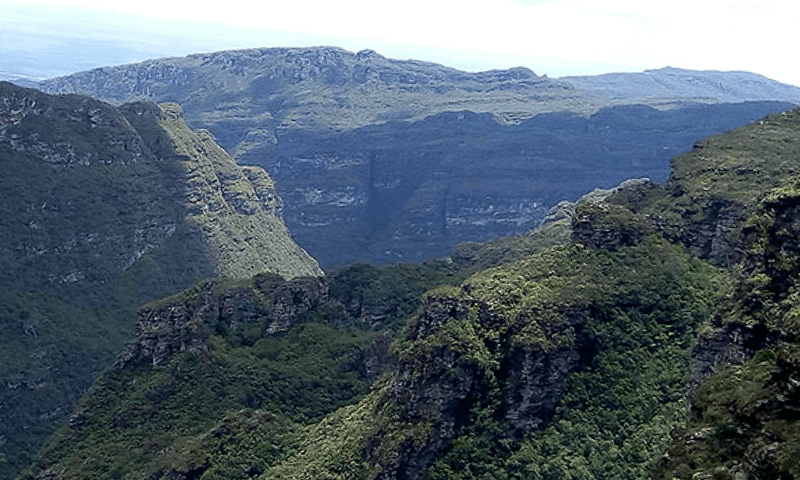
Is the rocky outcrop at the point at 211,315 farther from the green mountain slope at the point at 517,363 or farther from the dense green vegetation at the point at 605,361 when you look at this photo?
the dense green vegetation at the point at 605,361

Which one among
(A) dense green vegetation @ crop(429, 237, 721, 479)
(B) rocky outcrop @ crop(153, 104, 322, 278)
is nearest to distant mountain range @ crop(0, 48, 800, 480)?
(A) dense green vegetation @ crop(429, 237, 721, 479)

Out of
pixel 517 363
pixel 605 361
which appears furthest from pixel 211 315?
pixel 605 361

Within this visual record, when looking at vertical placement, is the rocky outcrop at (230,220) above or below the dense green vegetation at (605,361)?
below

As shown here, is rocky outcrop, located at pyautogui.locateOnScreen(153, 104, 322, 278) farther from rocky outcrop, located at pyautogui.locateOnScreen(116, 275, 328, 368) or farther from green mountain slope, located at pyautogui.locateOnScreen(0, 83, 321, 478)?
rocky outcrop, located at pyautogui.locateOnScreen(116, 275, 328, 368)

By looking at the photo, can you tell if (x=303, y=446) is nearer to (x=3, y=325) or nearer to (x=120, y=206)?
(x=3, y=325)

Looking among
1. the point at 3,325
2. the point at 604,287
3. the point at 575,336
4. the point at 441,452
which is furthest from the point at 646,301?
the point at 3,325

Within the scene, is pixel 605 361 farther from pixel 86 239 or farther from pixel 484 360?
pixel 86 239

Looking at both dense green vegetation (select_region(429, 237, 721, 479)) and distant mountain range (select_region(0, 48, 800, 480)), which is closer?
distant mountain range (select_region(0, 48, 800, 480))

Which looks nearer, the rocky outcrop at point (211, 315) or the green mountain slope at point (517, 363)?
the green mountain slope at point (517, 363)

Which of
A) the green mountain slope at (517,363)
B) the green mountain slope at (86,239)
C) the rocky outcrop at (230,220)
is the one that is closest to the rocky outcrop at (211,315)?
the green mountain slope at (517,363)
